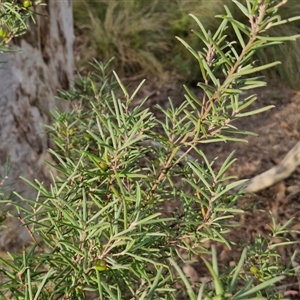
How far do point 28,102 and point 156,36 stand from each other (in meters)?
2.52

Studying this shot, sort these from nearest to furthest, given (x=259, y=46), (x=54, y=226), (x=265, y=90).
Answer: (x=259, y=46), (x=54, y=226), (x=265, y=90)

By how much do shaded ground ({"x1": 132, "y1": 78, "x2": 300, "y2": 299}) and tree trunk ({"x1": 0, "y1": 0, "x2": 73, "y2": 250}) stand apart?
34.5 inches

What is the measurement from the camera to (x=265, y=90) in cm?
363

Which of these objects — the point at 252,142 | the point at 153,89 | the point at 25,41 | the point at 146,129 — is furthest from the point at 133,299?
the point at 153,89

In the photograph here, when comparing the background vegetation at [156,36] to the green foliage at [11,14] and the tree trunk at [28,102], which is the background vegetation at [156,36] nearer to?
the tree trunk at [28,102]

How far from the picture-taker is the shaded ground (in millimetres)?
2242

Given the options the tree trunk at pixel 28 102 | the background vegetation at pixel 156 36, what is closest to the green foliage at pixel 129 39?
the background vegetation at pixel 156 36

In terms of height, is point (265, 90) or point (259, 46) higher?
point (259, 46)

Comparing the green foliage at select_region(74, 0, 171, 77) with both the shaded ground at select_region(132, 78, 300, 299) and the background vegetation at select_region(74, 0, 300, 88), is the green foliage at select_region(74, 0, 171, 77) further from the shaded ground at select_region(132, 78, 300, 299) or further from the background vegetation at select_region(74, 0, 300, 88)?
the shaded ground at select_region(132, 78, 300, 299)

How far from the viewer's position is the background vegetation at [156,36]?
12.4 feet

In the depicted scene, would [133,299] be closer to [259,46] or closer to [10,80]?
[259,46]

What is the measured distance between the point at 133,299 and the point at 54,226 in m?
0.21

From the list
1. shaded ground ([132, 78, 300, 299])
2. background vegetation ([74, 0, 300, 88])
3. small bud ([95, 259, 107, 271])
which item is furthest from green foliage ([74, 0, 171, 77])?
small bud ([95, 259, 107, 271])

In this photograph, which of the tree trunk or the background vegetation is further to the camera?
the background vegetation
